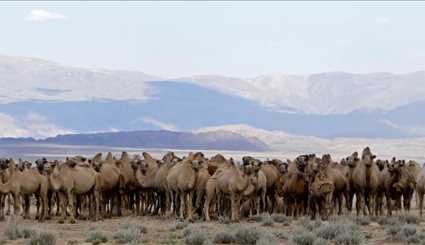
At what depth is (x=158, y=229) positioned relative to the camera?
23.2 m

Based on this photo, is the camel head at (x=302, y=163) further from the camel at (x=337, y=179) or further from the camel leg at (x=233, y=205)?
the camel leg at (x=233, y=205)

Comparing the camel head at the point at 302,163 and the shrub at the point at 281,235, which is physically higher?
the camel head at the point at 302,163

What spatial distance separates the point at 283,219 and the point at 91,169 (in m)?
5.36

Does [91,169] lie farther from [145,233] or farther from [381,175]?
[381,175]

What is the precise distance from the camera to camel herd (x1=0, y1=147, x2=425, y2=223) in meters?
26.2

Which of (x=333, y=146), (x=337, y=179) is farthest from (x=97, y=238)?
(x=333, y=146)

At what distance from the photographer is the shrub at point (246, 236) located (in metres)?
20.1

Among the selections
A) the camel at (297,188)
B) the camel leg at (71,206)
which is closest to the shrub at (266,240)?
the camel at (297,188)

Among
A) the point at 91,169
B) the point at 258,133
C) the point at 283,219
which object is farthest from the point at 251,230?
the point at 258,133

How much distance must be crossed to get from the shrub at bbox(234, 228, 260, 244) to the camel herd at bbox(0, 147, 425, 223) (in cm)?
498

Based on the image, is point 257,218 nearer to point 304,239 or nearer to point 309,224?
point 309,224

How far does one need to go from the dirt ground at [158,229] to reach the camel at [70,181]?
61 cm

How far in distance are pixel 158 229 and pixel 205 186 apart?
3601mm

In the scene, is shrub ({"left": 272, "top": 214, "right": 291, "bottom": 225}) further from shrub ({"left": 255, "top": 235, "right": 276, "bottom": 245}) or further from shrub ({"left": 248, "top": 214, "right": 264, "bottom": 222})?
shrub ({"left": 255, "top": 235, "right": 276, "bottom": 245})
